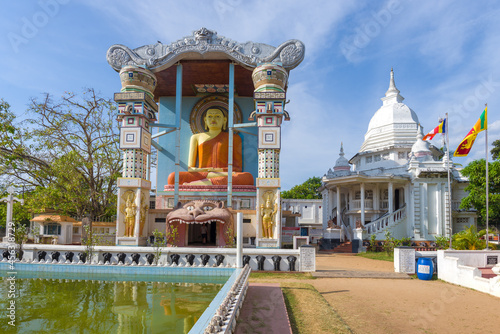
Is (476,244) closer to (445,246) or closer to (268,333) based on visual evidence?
(445,246)

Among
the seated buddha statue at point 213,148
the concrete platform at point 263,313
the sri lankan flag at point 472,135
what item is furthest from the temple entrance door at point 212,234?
the sri lankan flag at point 472,135

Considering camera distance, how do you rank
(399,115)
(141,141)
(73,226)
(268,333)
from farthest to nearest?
(399,115) → (73,226) → (141,141) → (268,333)

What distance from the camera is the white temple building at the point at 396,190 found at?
2505cm

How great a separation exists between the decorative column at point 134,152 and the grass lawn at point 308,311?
7792mm

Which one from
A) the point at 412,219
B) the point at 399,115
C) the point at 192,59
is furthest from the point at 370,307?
the point at 399,115

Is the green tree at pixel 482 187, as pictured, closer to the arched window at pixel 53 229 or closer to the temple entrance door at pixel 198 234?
the temple entrance door at pixel 198 234

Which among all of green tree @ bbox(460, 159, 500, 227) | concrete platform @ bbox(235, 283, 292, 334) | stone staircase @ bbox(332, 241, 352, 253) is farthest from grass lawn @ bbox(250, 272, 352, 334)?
green tree @ bbox(460, 159, 500, 227)

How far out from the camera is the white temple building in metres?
25.0

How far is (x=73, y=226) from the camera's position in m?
23.0

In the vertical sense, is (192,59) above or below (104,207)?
above

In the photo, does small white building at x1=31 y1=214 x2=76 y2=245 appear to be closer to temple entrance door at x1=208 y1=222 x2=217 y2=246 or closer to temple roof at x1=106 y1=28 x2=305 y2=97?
temple entrance door at x1=208 y1=222 x2=217 y2=246

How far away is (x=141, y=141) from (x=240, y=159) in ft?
24.9

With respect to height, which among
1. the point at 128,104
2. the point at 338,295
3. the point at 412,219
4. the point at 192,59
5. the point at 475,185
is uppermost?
the point at 192,59

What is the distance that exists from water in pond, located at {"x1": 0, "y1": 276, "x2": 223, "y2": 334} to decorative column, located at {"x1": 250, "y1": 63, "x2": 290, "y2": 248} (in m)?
5.98
